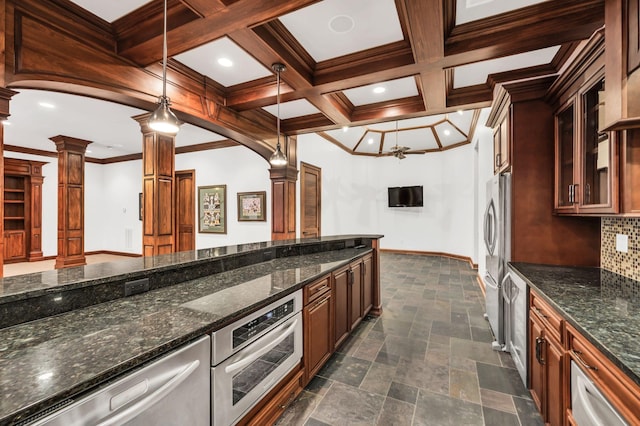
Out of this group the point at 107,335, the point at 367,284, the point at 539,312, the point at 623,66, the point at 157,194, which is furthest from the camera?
the point at 157,194

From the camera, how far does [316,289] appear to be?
2.21m

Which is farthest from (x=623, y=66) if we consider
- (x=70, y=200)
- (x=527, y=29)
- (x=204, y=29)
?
(x=70, y=200)

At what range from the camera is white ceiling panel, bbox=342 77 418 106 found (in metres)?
3.32

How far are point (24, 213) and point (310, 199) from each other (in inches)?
290

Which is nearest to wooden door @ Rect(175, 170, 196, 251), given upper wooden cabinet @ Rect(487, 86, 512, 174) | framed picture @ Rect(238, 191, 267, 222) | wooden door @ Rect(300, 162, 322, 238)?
framed picture @ Rect(238, 191, 267, 222)

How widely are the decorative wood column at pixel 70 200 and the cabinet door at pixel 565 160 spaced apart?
26.8 feet

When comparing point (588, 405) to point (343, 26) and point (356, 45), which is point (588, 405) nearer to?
point (343, 26)

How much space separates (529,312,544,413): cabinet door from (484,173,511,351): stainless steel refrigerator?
669 millimetres

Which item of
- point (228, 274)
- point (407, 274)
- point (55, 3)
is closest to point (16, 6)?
point (55, 3)

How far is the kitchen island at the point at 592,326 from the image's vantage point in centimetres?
100

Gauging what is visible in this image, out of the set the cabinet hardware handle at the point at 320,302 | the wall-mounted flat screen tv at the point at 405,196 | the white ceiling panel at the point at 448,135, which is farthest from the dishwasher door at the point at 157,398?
the wall-mounted flat screen tv at the point at 405,196

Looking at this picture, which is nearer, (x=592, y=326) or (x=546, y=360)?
(x=592, y=326)

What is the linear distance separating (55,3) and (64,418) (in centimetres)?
278

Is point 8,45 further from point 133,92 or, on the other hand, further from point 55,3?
point 133,92
